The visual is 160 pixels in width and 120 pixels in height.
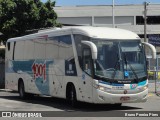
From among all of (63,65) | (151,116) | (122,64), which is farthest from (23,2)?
(151,116)

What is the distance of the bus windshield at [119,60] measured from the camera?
54.8 feet

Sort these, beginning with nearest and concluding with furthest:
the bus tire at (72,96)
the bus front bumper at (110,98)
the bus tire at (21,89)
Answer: the bus front bumper at (110,98)
the bus tire at (72,96)
the bus tire at (21,89)

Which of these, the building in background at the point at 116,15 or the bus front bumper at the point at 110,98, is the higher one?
the building in background at the point at 116,15

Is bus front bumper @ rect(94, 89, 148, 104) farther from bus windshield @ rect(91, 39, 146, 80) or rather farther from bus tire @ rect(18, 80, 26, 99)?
bus tire @ rect(18, 80, 26, 99)

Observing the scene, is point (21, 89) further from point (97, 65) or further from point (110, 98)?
point (110, 98)

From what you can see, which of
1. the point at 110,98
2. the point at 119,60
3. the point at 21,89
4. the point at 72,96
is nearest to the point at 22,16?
the point at 21,89

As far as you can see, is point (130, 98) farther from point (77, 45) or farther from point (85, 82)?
point (77, 45)

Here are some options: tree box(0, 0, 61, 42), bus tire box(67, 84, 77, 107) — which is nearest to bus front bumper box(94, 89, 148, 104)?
bus tire box(67, 84, 77, 107)

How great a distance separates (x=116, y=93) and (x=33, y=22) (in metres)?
19.7

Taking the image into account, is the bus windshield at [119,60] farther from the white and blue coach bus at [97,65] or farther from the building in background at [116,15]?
the building in background at [116,15]

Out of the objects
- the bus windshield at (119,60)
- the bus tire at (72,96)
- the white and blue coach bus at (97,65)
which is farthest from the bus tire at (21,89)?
the bus windshield at (119,60)

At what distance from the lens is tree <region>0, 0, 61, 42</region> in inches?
1373

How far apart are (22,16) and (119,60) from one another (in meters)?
19.2

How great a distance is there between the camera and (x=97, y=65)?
1667cm
